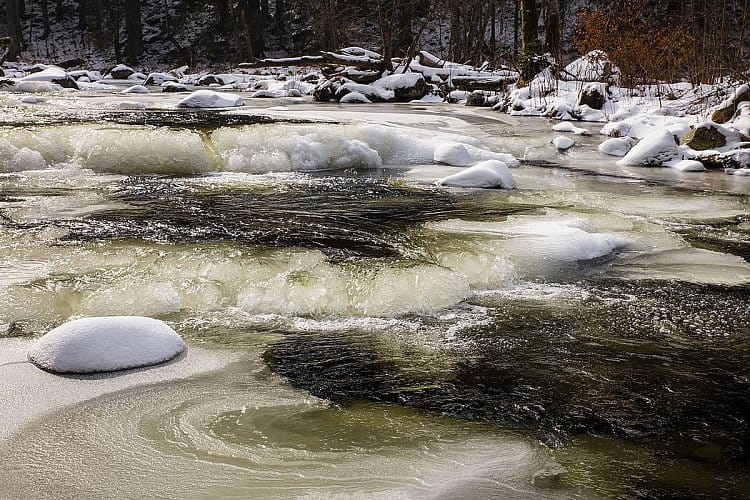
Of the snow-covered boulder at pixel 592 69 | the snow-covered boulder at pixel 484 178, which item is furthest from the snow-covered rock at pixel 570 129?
the snow-covered boulder at pixel 484 178

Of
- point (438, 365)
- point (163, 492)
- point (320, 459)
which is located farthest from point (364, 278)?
point (163, 492)

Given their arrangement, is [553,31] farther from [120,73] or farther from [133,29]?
[133,29]

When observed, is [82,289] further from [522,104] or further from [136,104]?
[522,104]

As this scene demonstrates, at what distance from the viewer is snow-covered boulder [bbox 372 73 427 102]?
A: 14891 mm

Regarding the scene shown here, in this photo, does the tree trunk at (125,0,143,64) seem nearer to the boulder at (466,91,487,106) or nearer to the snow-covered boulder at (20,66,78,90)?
the snow-covered boulder at (20,66,78,90)

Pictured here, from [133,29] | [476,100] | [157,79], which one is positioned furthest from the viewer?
[133,29]

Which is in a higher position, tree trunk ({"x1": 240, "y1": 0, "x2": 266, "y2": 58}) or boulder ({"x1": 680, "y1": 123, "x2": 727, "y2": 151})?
tree trunk ({"x1": 240, "y1": 0, "x2": 266, "y2": 58})

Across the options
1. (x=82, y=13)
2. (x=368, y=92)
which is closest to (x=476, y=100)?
(x=368, y=92)

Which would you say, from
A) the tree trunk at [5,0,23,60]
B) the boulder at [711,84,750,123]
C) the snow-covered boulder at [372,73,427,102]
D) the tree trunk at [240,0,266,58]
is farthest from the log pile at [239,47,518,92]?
the tree trunk at [5,0,23,60]

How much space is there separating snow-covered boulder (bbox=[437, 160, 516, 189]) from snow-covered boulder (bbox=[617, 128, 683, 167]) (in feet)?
8.03

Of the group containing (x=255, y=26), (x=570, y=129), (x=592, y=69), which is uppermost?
(x=255, y=26)

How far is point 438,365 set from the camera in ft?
9.05

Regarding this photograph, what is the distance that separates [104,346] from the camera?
266 centimetres

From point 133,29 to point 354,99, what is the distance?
65.3 feet
